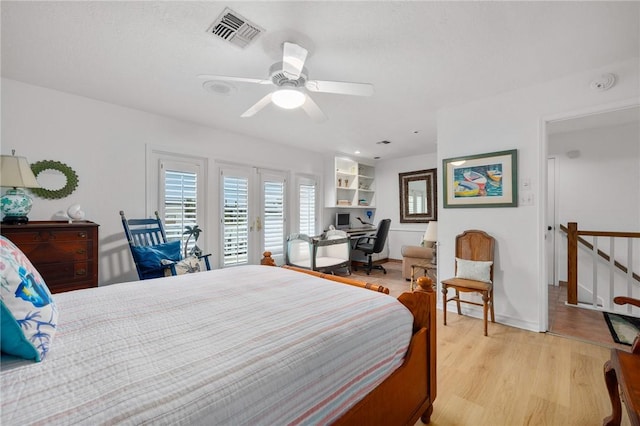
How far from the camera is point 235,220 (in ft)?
13.3

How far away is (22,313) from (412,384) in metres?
1.52

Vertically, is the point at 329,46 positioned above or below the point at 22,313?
above

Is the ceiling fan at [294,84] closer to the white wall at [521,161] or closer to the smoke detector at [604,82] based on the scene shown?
the white wall at [521,161]

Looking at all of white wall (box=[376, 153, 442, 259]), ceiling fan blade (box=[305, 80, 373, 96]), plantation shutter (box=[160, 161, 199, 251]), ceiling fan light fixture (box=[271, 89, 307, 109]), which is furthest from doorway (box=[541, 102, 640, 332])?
plantation shutter (box=[160, 161, 199, 251])

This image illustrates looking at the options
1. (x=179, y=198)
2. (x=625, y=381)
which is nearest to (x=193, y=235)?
(x=179, y=198)

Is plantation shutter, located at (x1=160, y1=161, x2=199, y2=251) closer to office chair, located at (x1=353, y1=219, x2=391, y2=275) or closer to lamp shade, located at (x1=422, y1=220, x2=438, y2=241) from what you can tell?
office chair, located at (x1=353, y1=219, x2=391, y2=275)

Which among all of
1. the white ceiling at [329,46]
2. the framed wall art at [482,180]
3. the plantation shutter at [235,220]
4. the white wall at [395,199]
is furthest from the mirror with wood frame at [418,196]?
the plantation shutter at [235,220]

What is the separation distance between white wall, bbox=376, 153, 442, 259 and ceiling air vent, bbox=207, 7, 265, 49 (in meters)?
4.58

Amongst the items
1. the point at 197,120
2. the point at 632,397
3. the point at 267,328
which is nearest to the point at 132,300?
the point at 267,328

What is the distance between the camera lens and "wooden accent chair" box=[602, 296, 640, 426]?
99 centimetres

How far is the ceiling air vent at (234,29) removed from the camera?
164cm

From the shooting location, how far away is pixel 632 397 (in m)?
1.01

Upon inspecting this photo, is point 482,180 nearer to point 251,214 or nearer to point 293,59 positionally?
point 293,59

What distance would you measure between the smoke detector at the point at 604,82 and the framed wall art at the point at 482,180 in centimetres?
71
